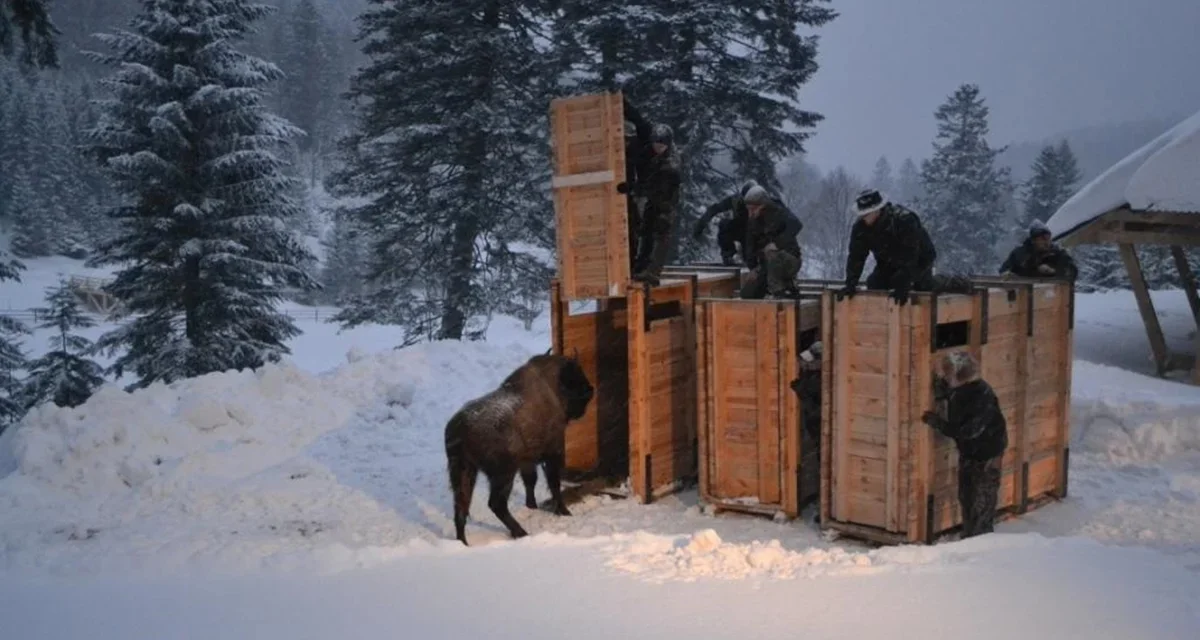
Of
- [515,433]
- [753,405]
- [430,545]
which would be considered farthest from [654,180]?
[430,545]

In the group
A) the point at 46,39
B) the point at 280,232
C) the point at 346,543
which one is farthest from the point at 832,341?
the point at 280,232

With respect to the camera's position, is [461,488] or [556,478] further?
[556,478]

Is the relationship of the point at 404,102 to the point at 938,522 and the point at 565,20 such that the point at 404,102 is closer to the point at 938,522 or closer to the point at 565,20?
the point at 565,20

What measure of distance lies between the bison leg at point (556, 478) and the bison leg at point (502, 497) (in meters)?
0.78

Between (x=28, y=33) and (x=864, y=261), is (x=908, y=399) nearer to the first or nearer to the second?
(x=864, y=261)

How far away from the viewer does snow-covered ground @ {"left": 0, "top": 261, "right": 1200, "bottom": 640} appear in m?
4.87

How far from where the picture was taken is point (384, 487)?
9.14 m

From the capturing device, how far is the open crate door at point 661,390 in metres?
8.65

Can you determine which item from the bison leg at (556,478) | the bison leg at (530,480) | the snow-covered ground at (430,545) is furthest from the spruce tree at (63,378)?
the bison leg at (556,478)

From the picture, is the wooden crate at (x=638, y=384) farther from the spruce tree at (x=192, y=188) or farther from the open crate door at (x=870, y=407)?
the spruce tree at (x=192, y=188)

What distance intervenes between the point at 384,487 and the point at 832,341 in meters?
4.96

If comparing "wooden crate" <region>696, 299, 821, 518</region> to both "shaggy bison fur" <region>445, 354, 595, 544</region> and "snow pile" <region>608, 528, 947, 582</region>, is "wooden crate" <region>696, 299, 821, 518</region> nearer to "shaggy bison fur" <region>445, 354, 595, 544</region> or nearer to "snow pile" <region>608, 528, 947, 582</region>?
"shaggy bison fur" <region>445, 354, 595, 544</region>

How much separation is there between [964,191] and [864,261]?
118 ft

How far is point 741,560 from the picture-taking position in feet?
19.0
